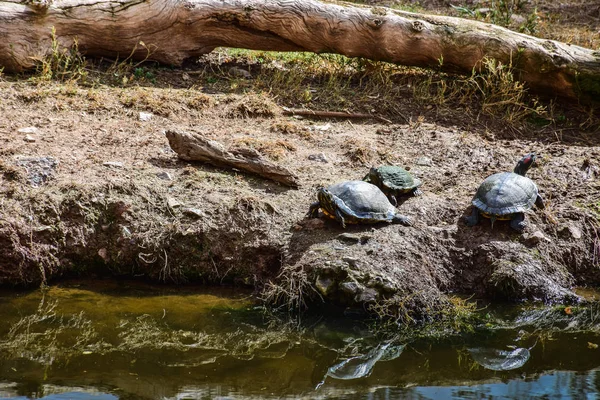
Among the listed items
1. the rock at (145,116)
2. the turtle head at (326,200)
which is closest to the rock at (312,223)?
the turtle head at (326,200)

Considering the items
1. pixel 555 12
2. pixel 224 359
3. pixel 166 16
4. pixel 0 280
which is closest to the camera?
pixel 224 359

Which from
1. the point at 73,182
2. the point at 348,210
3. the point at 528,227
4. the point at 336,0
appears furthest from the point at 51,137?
the point at 528,227

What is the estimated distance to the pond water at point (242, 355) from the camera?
452 centimetres

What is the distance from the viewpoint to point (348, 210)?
5.69m

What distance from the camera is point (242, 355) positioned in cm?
493

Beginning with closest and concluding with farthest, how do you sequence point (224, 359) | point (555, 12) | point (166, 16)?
point (224, 359)
point (166, 16)
point (555, 12)

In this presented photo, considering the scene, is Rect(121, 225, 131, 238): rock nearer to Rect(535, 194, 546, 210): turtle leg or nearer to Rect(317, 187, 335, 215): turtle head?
Rect(317, 187, 335, 215): turtle head

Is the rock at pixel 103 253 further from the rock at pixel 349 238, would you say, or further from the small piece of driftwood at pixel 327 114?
the small piece of driftwood at pixel 327 114

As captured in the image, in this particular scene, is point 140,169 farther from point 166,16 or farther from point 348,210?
point 166,16

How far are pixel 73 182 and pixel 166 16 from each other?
3043mm

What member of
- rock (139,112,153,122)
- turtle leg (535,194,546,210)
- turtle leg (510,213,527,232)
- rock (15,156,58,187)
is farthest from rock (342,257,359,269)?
Answer: rock (139,112,153,122)

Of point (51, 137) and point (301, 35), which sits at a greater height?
point (301, 35)

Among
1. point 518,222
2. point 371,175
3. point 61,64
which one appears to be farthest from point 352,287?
point 61,64

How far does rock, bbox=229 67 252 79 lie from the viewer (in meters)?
8.70
